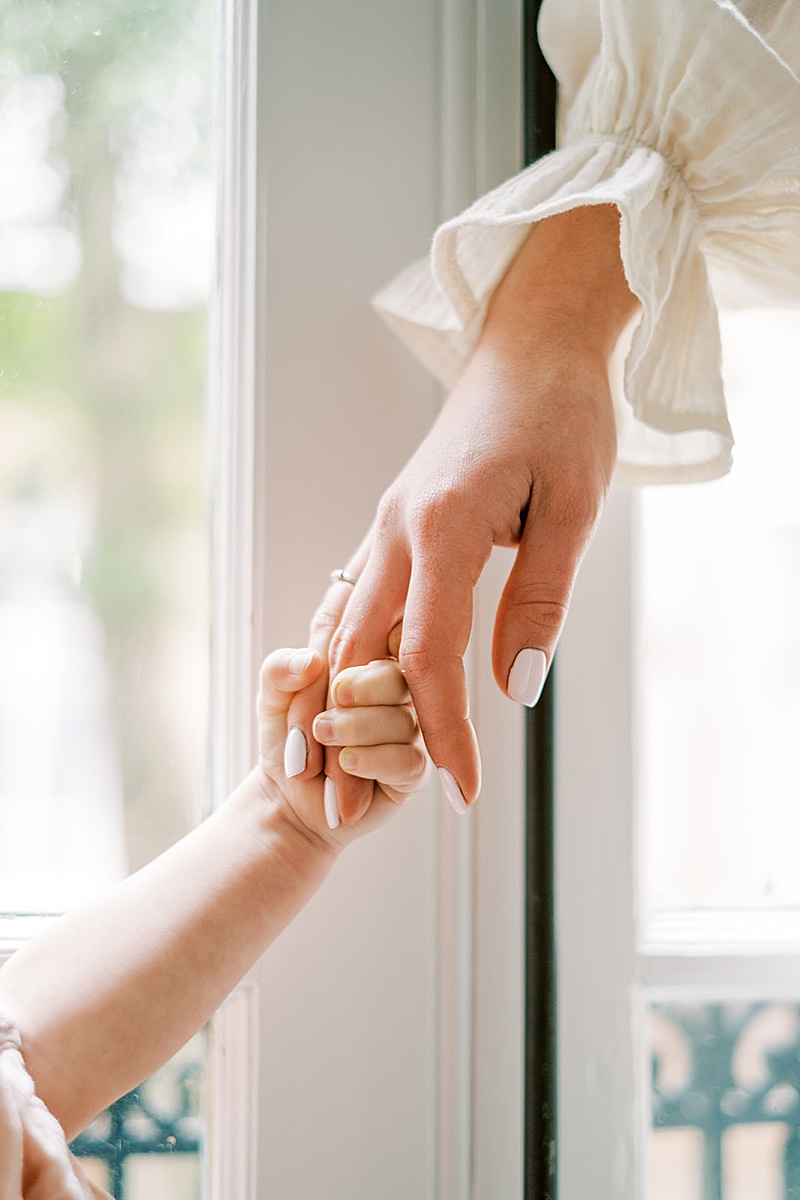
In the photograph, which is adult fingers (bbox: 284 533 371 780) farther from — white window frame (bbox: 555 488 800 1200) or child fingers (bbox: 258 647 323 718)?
white window frame (bbox: 555 488 800 1200)

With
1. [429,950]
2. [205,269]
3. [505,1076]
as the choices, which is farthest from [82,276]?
[505,1076]

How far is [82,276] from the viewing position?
0.78 metres

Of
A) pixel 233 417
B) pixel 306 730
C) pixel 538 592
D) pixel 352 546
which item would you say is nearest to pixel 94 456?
pixel 233 417

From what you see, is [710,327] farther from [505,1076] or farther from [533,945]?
[505,1076]

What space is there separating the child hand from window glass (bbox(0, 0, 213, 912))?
0.56 feet

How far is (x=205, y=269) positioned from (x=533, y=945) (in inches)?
26.1

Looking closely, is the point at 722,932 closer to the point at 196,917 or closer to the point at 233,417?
the point at 196,917

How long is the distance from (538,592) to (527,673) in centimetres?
5

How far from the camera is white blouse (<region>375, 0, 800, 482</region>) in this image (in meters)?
0.53

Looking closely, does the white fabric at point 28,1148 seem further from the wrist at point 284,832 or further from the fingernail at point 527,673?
the fingernail at point 527,673

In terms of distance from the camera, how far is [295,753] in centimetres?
60

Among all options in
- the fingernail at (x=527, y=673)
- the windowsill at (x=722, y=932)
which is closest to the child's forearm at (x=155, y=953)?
the fingernail at (x=527, y=673)

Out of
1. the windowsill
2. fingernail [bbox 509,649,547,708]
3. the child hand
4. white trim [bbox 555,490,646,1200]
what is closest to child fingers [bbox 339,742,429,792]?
the child hand

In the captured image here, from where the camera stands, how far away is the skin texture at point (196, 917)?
558 millimetres
